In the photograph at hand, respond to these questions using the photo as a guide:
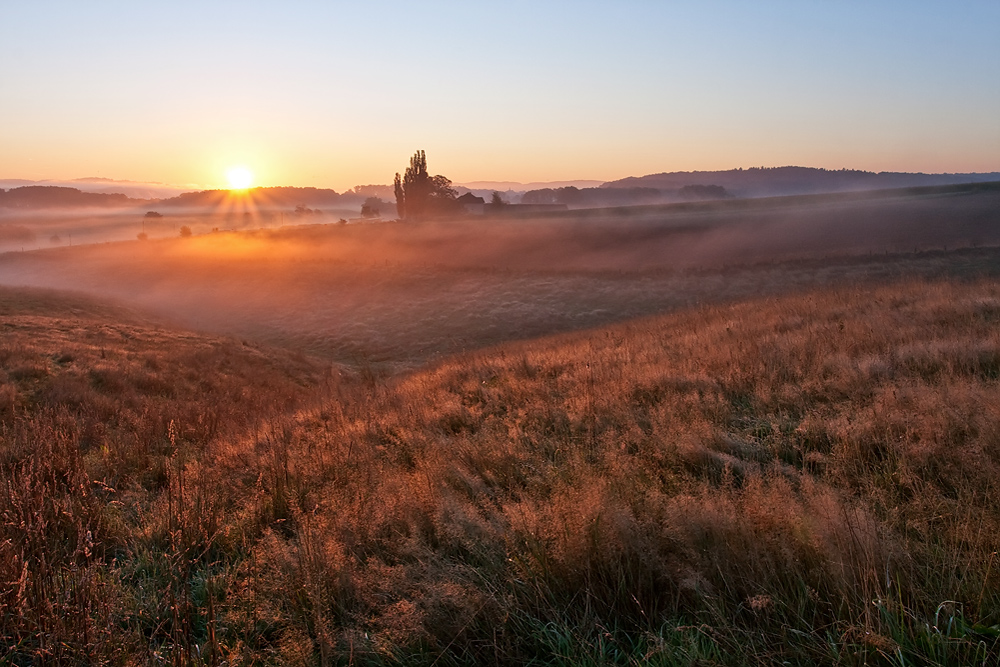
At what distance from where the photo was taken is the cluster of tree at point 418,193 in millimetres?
81188

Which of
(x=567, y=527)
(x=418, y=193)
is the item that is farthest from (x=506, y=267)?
(x=418, y=193)

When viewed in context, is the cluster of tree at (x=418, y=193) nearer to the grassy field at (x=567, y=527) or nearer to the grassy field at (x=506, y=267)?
the grassy field at (x=506, y=267)

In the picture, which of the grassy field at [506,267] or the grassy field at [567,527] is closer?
the grassy field at [567,527]

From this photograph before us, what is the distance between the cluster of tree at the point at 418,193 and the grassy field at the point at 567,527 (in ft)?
254

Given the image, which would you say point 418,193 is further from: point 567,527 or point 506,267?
point 567,527

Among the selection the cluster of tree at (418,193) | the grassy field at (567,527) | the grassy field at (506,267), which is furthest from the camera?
the cluster of tree at (418,193)

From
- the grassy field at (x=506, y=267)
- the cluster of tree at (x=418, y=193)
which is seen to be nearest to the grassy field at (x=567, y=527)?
the grassy field at (x=506, y=267)

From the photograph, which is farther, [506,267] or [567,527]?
[506,267]

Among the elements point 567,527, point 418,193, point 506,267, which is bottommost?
point 567,527

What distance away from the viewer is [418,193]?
8156 centimetres

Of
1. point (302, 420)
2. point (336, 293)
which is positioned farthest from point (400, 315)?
point (302, 420)

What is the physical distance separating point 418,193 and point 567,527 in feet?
272

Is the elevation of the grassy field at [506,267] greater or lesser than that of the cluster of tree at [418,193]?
lesser

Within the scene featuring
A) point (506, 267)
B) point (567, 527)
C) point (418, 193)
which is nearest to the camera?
point (567, 527)
